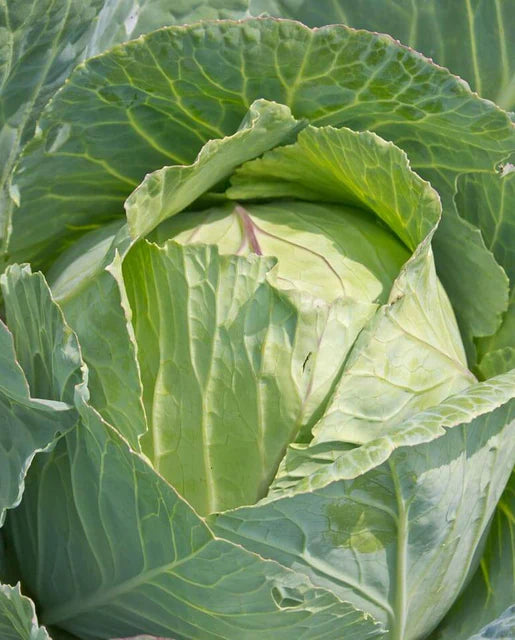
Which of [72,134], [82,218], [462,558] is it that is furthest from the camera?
[82,218]

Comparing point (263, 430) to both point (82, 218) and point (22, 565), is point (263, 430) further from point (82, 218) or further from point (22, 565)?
point (82, 218)

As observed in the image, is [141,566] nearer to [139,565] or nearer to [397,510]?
[139,565]

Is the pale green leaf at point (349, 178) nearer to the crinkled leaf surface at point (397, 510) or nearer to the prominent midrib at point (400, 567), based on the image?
the crinkled leaf surface at point (397, 510)

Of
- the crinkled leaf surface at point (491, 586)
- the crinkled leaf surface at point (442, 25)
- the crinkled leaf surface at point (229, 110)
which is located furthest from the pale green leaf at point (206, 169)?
the crinkled leaf surface at point (491, 586)

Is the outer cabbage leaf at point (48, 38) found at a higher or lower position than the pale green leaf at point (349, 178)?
higher

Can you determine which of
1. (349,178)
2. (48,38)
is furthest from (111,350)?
(48,38)

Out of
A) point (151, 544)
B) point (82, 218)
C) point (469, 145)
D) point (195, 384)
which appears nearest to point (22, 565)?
point (151, 544)
